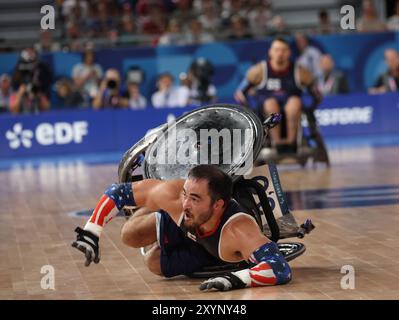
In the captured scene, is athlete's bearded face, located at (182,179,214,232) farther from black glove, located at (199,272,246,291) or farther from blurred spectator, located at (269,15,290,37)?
blurred spectator, located at (269,15,290,37)

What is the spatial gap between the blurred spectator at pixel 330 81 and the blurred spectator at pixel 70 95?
208 inches

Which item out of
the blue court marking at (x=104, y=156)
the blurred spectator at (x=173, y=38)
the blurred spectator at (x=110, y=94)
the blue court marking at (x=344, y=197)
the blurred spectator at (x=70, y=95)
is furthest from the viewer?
the blurred spectator at (x=173, y=38)

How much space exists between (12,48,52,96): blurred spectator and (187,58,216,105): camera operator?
309cm

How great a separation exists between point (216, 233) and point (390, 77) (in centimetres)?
1608

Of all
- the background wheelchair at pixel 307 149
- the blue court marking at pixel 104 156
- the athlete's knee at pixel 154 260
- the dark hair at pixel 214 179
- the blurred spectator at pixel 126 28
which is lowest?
the blue court marking at pixel 104 156

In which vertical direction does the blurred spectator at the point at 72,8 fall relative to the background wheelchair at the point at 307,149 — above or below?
above

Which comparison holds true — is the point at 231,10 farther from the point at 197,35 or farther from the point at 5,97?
the point at 5,97

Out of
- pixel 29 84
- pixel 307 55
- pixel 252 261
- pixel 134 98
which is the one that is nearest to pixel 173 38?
pixel 134 98

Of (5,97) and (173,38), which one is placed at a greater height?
(173,38)

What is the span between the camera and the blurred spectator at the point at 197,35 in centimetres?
2298

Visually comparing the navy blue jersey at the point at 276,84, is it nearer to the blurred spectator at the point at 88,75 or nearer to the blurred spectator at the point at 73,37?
the blurred spectator at the point at 88,75

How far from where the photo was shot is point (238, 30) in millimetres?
23375

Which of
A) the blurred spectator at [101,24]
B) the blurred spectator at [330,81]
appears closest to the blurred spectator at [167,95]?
the blurred spectator at [101,24]
